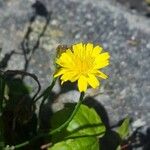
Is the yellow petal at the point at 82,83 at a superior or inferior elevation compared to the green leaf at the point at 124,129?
superior

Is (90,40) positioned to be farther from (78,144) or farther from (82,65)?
(82,65)

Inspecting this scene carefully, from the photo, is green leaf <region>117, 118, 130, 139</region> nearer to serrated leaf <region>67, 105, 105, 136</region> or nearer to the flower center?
serrated leaf <region>67, 105, 105, 136</region>

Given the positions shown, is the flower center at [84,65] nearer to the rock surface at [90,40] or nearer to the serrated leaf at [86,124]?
the serrated leaf at [86,124]

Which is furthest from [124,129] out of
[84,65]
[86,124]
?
[84,65]

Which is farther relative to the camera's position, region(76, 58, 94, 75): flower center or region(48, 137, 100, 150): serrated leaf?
region(48, 137, 100, 150): serrated leaf

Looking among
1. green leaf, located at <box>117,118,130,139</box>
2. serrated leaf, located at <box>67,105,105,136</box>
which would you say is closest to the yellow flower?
serrated leaf, located at <box>67,105,105,136</box>

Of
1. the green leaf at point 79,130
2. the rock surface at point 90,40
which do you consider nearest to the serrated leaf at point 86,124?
the green leaf at point 79,130

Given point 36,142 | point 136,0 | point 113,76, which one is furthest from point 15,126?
point 136,0

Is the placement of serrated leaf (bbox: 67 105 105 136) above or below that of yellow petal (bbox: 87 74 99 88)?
below
